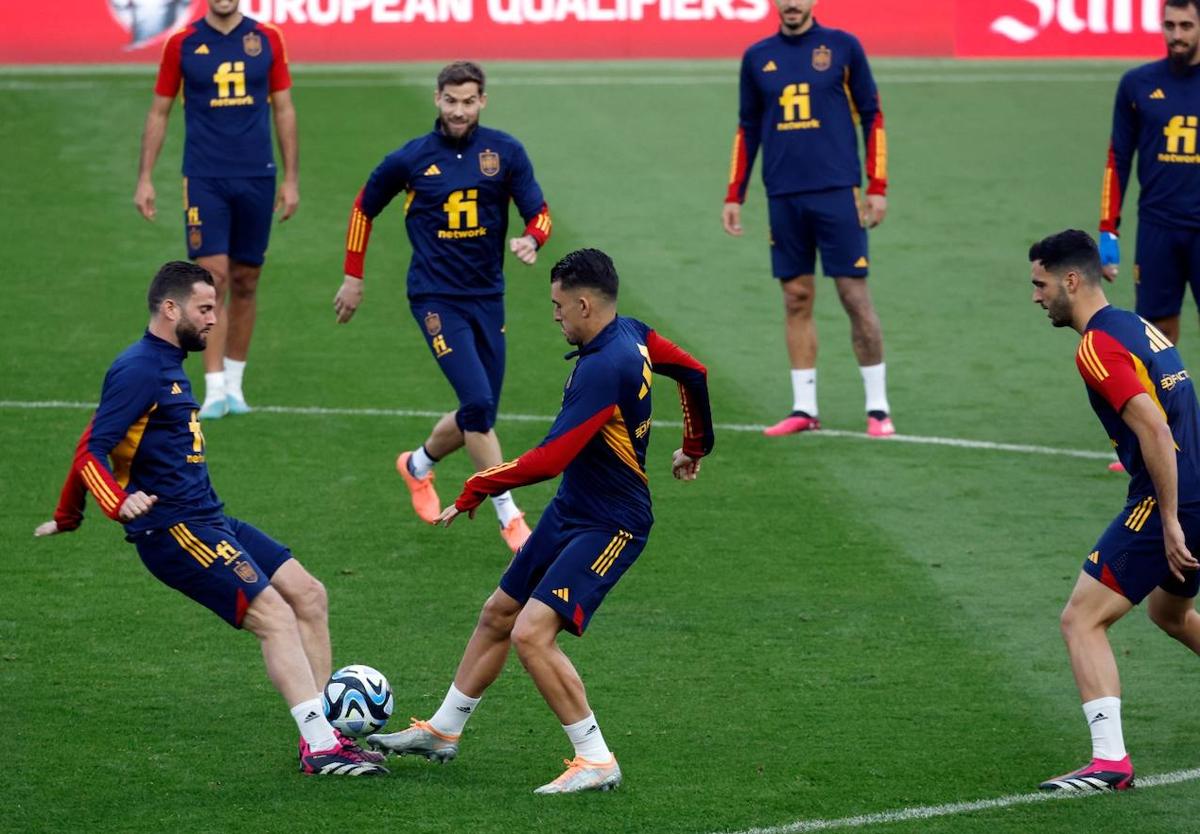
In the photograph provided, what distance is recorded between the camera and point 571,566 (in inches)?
285

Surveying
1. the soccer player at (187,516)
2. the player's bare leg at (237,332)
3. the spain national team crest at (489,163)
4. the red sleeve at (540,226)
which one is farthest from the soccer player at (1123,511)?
the player's bare leg at (237,332)

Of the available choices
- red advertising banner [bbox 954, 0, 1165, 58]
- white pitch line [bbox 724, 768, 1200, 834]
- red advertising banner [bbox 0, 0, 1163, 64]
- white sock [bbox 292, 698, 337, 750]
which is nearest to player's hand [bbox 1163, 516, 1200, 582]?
white pitch line [bbox 724, 768, 1200, 834]

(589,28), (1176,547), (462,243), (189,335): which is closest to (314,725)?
(189,335)

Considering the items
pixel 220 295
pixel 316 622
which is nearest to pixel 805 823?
pixel 316 622

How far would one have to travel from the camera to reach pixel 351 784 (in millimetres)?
7262

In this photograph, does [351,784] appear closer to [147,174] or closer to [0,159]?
[147,174]

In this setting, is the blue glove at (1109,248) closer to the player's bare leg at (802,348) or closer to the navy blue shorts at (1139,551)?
the player's bare leg at (802,348)

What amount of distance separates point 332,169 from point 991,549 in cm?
1185

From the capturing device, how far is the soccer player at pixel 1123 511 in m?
7.08

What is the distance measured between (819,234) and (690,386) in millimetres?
5340

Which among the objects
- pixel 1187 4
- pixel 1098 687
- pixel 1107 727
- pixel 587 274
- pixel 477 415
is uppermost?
pixel 1187 4

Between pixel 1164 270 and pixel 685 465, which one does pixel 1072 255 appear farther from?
pixel 1164 270

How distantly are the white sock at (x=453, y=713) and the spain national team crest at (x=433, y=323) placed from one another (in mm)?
3523

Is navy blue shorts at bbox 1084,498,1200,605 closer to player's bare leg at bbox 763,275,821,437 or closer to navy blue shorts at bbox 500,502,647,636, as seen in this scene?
navy blue shorts at bbox 500,502,647,636
